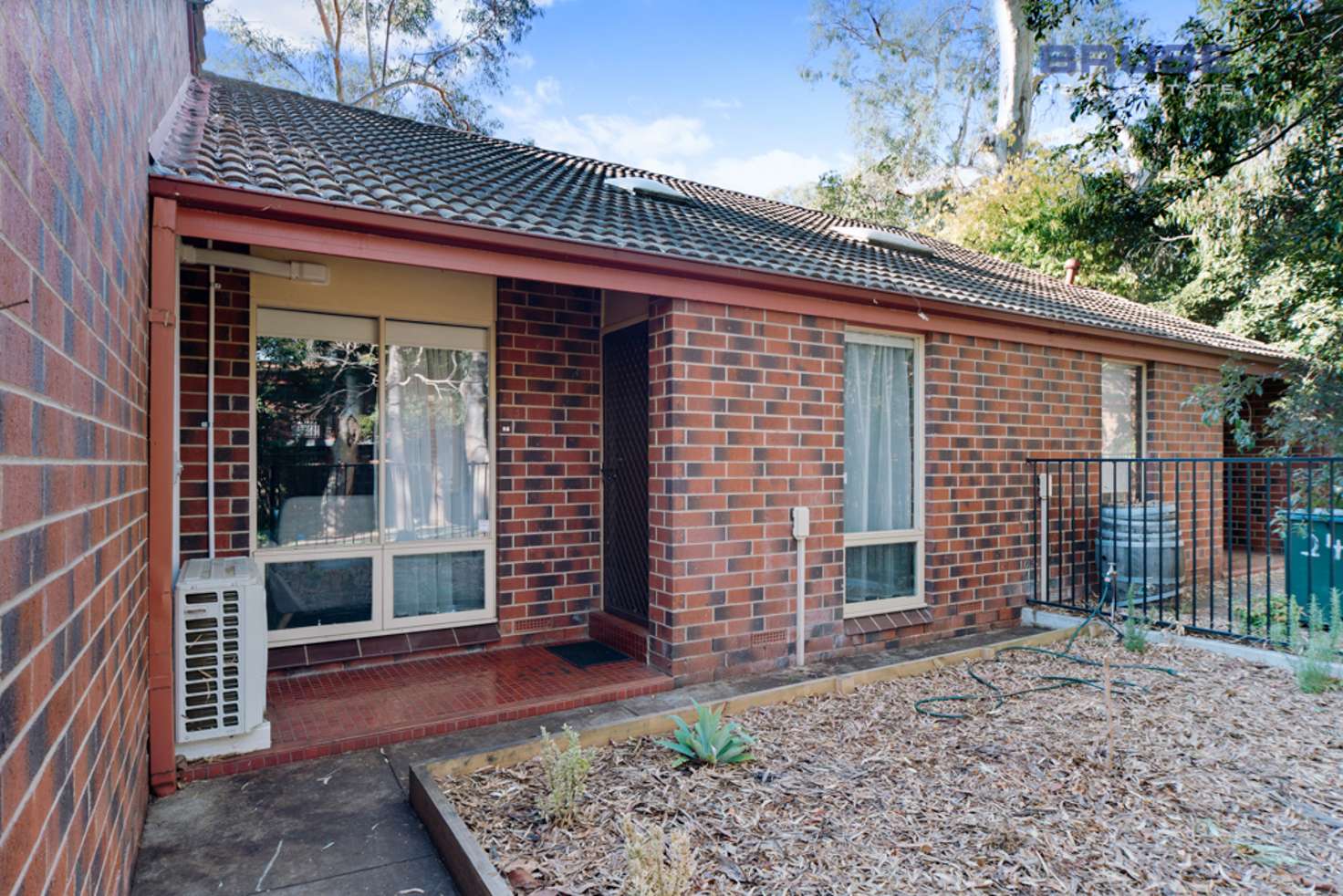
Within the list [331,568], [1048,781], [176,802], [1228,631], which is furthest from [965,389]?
[176,802]

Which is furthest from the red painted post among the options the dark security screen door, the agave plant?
the dark security screen door

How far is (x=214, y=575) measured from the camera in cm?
349

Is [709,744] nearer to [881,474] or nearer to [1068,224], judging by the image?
[881,474]

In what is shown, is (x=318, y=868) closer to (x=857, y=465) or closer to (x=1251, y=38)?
(x=857, y=465)

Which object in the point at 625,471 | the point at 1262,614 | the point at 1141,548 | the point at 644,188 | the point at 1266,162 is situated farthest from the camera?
the point at 1266,162

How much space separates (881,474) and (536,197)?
3327mm

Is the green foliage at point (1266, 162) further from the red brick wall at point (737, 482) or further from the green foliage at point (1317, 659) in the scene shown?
the red brick wall at point (737, 482)

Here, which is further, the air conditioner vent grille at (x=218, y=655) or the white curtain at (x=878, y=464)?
the white curtain at (x=878, y=464)

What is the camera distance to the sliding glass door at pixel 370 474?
15.6 ft

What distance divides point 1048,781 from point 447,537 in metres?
3.90

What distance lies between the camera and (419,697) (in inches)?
168

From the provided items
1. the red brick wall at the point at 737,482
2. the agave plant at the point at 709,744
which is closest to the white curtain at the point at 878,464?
the red brick wall at the point at 737,482

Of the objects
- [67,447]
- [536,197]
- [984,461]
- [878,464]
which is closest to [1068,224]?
[984,461]

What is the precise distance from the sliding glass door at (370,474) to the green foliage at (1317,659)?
508 centimetres
